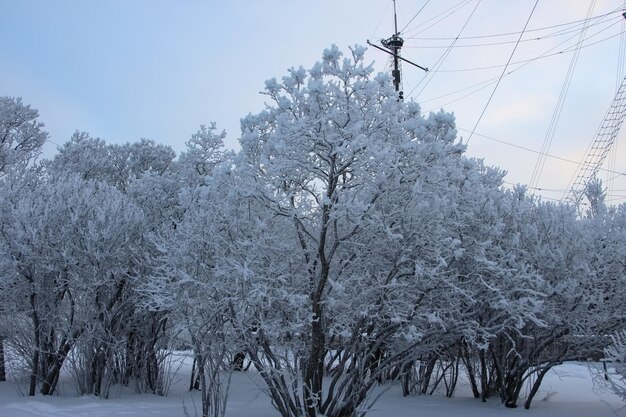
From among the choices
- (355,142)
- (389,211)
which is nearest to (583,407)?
(389,211)

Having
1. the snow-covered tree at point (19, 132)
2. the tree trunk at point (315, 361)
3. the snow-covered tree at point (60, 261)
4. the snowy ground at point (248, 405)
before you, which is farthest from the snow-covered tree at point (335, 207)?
the snow-covered tree at point (19, 132)

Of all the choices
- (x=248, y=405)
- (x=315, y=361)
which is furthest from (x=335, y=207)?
(x=248, y=405)

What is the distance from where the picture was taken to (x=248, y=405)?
37.1 feet

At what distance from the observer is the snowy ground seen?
9.71 meters

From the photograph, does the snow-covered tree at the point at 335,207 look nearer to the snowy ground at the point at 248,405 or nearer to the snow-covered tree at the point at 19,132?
the snowy ground at the point at 248,405

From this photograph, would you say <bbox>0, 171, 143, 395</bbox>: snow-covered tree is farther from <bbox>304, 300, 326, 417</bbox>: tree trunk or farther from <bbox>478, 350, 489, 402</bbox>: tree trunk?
<bbox>478, 350, 489, 402</bbox>: tree trunk

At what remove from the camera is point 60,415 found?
919cm

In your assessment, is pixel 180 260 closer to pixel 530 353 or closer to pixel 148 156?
pixel 530 353

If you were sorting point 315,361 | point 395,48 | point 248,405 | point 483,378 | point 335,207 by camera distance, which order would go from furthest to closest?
point 395,48 < point 483,378 < point 248,405 < point 315,361 < point 335,207

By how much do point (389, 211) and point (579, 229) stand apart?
4.25 meters

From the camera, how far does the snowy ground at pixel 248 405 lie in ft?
31.9

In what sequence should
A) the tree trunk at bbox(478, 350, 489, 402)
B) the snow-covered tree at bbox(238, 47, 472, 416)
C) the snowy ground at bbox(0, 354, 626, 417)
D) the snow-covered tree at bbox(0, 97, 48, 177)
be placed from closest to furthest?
the snow-covered tree at bbox(238, 47, 472, 416) < the snowy ground at bbox(0, 354, 626, 417) < the tree trunk at bbox(478, 350, 489, 402) < the snow-covered tree at bbox(0, 97, 48, 177)

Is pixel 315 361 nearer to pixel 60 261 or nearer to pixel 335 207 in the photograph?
pixel 335 207

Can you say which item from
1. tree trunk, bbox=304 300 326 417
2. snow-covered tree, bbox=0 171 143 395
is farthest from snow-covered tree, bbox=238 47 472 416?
snow-covered tree, bbox=0 171 143 395
